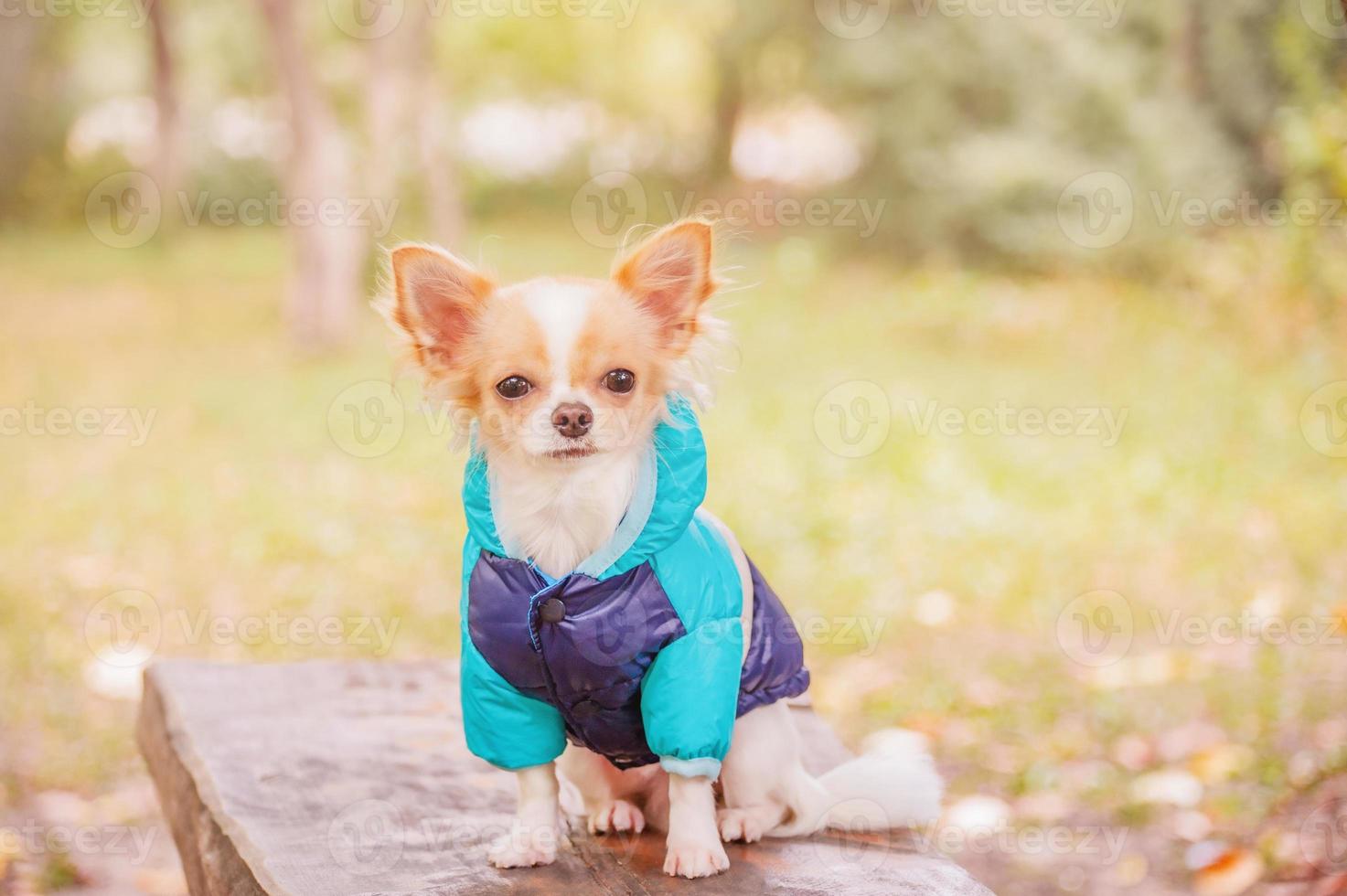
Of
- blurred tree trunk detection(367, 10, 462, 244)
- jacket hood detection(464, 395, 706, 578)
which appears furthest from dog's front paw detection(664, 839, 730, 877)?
blurred tree trunk detection(367, 10, 462, 244)

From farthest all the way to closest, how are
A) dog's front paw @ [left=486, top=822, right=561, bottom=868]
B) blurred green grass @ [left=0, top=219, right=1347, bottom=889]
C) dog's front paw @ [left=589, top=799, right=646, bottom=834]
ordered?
1. blurred green grass @ [left=0, top=219, right=1347, bottom=889]
2. dog's front paw @ [left=589, top=799, right=646, bottom=834]
3. dog's front paw @ [left=486, top=822, right=561, bottom=868]

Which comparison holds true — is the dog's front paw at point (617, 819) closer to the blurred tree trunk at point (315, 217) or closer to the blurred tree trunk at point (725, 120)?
the blurred tree trunk at point (315, 217)

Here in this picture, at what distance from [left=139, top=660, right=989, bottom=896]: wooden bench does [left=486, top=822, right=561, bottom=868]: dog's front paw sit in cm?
2

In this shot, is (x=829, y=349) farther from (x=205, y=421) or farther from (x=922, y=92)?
→ (x=205, y=421)

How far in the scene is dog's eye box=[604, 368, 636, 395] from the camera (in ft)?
7.74

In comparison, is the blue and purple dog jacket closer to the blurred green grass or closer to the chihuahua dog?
the chihuahua dog

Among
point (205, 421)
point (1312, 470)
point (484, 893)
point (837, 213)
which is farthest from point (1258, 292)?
point (484, 893)

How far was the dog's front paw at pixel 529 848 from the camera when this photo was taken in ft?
8.24

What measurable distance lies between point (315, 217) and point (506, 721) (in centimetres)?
823

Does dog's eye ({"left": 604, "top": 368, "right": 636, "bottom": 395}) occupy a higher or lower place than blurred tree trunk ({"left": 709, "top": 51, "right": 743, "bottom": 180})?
lower

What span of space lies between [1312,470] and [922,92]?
5871 millimetres

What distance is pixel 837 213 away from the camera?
12852mm

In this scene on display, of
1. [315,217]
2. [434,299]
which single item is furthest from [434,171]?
[434,299]

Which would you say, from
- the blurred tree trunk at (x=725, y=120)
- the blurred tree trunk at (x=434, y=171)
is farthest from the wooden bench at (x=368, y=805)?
the blurred tree trunk at (x=725, y=120)
